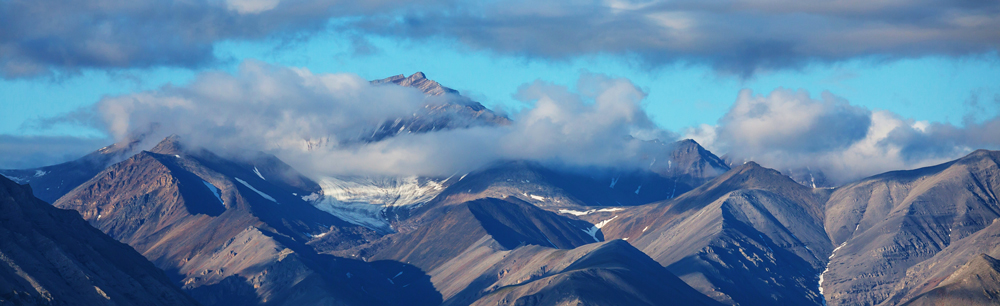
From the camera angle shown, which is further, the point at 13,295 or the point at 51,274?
the point at 51,274

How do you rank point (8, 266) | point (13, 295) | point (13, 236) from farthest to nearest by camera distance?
point (13, 236) < point (8, 266) < point (13, 295)

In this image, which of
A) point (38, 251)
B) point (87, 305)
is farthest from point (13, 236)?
point (87, 305)

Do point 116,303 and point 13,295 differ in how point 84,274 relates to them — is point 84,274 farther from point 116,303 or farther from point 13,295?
point 13,295

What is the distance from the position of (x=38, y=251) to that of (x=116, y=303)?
50.1 ft

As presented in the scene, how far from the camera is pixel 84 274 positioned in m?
200

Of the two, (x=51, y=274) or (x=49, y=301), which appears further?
(x=51, y=274)

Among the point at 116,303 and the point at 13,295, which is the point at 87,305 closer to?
the point at 116,303

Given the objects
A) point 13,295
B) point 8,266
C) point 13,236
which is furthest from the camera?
point 13,236

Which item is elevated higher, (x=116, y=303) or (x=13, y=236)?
(x=13, y=236)

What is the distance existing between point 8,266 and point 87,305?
14.8 m

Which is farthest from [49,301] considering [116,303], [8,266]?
[116,303]

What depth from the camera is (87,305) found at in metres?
191

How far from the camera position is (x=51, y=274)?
629ft

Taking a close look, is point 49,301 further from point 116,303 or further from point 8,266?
point 116,303
